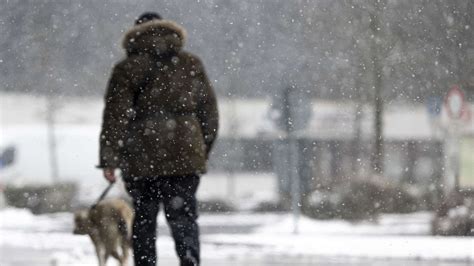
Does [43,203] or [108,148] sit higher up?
[108,148]

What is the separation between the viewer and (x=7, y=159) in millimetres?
19719

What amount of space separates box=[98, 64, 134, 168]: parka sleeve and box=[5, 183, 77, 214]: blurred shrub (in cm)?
1496

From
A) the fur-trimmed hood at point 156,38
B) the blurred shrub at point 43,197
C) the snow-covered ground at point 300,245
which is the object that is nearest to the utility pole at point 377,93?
the snow-covered ground at point 300,245

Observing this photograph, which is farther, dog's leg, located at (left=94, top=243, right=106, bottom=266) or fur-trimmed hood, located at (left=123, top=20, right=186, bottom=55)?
dog's leg, located at (left=94, top=243, right=106, bottom=266)

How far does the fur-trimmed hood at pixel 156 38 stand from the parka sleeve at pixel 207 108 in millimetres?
162

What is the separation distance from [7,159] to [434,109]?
7.88m

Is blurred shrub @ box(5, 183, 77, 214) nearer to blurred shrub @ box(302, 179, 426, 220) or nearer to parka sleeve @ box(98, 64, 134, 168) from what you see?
blurred shrub @ box(302, 179, 426, 220)

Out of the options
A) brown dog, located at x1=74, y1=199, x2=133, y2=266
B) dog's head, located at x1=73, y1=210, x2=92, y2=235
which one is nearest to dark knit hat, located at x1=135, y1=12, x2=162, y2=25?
brown dog, located at x1=74, y1=199, x2=133, y2=266

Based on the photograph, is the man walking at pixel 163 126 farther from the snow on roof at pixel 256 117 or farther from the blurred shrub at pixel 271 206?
the snow on roof at pixel 256 117

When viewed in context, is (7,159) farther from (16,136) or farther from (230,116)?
(230,116)

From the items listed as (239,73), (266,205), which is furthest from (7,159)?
(239,73)

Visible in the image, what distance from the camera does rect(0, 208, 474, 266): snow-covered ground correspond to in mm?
8875

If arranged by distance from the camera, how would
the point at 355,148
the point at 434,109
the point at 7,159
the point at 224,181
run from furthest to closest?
1. the point at 355,148
2. the point at 224,181
3. the point at 7,159
4. the point at 434,109

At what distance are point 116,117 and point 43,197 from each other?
15571mm
